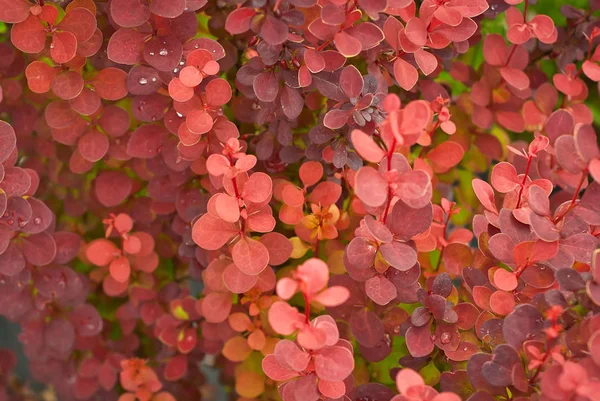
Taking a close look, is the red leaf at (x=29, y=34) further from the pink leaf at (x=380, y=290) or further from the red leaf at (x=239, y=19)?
the pink leaf at (x=380, y=290)

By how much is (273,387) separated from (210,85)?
1.37 ft

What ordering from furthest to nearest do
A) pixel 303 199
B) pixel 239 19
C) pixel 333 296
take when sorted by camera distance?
pixel 303 199 → pixel 239 19 → pixel 333 296

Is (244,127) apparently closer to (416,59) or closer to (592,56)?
(416,59)

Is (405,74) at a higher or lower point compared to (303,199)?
higher

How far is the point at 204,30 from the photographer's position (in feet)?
2.75

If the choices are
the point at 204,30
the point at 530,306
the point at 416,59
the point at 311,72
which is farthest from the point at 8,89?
the point at 530,306

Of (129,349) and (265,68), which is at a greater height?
(265,68)

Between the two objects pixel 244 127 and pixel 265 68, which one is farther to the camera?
pixel 244 127

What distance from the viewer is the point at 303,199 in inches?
28.4

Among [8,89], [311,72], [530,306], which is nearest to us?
[530,306]

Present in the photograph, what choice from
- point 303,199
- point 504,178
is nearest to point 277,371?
point 303,199

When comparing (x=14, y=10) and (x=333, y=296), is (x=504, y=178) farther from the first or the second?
(x=14, y=10)

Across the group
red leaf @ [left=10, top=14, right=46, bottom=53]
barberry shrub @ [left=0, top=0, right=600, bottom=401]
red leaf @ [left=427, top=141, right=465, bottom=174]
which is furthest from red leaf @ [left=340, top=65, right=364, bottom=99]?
red leaf @ [left=10, top=14, right=46, bottom=53]

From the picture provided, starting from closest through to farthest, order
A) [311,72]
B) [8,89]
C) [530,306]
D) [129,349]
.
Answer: [530,306], [311,72], [8,89], [129,349]
